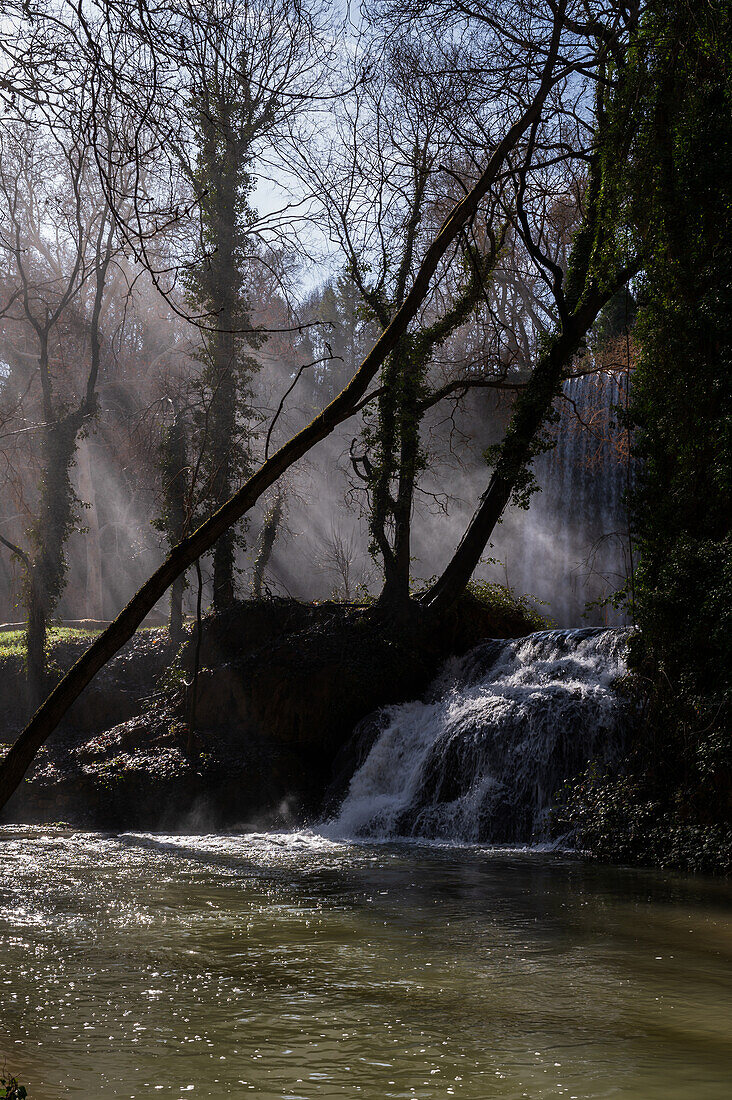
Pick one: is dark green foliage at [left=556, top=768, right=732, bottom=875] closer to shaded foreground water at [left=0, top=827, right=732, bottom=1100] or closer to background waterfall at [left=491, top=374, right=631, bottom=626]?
shaded foreground water at [left=0, top=827, right=732, bottom=1100]

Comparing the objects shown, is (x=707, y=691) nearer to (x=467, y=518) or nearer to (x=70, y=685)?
(x=70, y=685)

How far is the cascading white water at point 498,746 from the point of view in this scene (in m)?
10.5

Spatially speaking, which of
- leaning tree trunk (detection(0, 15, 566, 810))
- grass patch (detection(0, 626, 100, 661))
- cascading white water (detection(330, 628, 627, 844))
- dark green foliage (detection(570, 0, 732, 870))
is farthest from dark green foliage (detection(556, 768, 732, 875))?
grass patch (detection(0, 626, 100, 661))

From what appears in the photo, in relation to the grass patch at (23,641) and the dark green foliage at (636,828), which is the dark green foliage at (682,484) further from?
the grass patch at (23,641)

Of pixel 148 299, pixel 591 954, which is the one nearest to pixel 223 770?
pixel 591 954

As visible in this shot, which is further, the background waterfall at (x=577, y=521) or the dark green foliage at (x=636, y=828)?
the background waterfall at (x=577, y=521)

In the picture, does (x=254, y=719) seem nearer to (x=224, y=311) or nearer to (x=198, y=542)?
(x=224, y=311)

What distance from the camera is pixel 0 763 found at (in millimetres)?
2410

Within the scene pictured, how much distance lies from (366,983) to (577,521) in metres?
20.6

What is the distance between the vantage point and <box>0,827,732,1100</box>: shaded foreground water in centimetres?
341

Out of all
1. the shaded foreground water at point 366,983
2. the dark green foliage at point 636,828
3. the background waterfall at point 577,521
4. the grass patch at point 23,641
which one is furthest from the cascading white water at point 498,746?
the background waterfall at point 577,521

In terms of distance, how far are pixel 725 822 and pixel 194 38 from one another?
8.22 meters

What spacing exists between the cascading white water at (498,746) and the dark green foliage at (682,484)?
0.65 meters

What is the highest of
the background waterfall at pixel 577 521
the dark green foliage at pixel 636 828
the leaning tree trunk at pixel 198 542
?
the background waterfall at pixel 577 521
